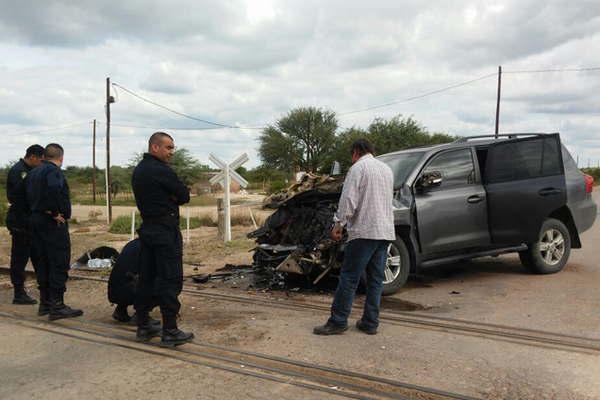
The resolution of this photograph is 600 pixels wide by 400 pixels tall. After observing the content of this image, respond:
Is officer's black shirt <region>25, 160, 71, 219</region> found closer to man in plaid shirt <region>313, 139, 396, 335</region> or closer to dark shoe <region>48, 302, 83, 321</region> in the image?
dark shoe <region>48, 302, 83, 321</region>

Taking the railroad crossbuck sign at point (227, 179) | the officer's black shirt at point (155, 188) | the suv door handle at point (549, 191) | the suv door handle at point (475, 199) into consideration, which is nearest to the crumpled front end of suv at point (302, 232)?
the suv door handle at point (475, 199)

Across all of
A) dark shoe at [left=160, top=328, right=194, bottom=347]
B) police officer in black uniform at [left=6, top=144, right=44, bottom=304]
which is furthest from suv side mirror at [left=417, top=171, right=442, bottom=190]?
police officer in black uniform at [left=6, top=144, right=44, bottom=304]

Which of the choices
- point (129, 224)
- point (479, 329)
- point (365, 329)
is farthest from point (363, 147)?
point (129, 224)

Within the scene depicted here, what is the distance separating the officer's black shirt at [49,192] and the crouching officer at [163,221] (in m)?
1.47

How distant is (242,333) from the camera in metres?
5.43

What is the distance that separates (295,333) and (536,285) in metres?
3.69

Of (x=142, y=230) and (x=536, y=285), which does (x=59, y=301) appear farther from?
(x=536, y=285)

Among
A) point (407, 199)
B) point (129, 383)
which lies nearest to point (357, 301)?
point (407, 199)

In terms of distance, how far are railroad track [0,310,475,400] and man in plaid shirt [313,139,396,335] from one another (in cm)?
89

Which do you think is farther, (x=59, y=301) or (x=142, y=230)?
(x=59, y=301)

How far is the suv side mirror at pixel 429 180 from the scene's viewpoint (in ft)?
23.7

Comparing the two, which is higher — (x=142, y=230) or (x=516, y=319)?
(x=142, y=230)

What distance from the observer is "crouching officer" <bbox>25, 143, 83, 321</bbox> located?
239 inches

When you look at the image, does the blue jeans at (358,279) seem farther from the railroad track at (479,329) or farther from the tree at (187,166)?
the tree at (187,166)
